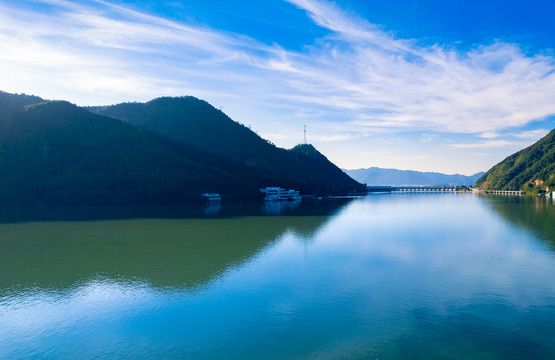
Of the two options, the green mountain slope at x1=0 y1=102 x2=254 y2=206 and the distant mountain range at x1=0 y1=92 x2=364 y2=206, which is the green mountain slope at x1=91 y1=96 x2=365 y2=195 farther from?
the green mountain slope at x1=0 y1=102 x2=254 y2=206

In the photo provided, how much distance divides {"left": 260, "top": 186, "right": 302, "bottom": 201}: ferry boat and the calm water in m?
87.1

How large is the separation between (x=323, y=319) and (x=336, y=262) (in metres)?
14.5

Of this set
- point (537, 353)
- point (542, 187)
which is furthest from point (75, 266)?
point (542, 187)

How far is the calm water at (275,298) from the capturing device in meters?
16.0

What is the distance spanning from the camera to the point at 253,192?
128125 mm

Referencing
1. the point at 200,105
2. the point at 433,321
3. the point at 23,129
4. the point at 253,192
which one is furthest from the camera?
the point at 200,105

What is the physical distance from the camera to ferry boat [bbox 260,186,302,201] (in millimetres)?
132500

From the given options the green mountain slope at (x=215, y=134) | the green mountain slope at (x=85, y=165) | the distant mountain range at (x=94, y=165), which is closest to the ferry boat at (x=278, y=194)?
the distant mountain range at (x=94, y=165)

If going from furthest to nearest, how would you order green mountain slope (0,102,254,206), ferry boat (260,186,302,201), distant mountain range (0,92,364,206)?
ferry boat (260,186,302,201), distant mountain range (0,92,364,206), green mountain slope (0,102,254,206)

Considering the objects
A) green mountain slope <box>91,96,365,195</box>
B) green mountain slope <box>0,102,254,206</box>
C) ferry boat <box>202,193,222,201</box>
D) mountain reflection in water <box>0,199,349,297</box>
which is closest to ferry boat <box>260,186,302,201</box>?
green mountain slope <box>91,96,365,195</box>

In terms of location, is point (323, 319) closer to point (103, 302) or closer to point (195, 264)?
point (103, 302)

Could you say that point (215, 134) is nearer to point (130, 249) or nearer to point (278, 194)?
point (278, 194)

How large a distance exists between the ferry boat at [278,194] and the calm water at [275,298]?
87140mm

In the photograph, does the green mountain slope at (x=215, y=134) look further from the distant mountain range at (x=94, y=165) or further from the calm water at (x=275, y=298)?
the calm water at (x=275, y=298)
